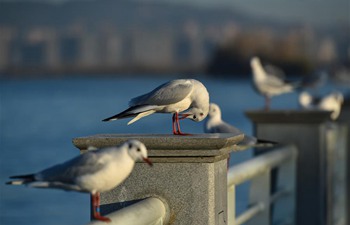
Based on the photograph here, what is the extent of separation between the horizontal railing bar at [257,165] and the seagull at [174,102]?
1.33 feet

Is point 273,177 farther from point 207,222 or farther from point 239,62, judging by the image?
point 239,62

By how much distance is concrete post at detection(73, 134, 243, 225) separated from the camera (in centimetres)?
517

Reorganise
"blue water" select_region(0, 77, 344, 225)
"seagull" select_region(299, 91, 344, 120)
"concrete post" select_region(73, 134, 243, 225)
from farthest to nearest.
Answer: "blue water" select_region(0, 77, 344, 225) < "seagull" select_region(299, 91, 344, 120) < "concrete post" select_region(73, 134, 243, 225)

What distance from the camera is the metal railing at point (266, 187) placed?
659cm

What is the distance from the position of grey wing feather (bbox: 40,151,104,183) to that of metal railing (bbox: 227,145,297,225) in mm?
1993

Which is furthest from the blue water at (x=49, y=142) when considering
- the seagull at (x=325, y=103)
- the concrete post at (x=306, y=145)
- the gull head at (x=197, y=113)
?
the gull head at (x=197, y=113)

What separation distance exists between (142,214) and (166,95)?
4.99 feet

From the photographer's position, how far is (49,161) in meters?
39.8

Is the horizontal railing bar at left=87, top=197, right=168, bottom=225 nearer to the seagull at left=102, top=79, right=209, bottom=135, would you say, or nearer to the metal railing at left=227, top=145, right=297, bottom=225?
the seagull at left=102, top=79, right=209, bottom=135

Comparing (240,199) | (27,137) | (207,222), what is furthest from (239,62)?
(207,222)

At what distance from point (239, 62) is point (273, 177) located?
12746 centimetres

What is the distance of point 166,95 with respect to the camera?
20.2ft

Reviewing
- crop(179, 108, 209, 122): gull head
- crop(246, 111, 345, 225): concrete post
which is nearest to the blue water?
crop(246, 111, 345, 225): concrete post

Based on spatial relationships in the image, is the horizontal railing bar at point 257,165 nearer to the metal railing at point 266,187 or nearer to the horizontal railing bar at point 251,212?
the metal railing at point 266,187
